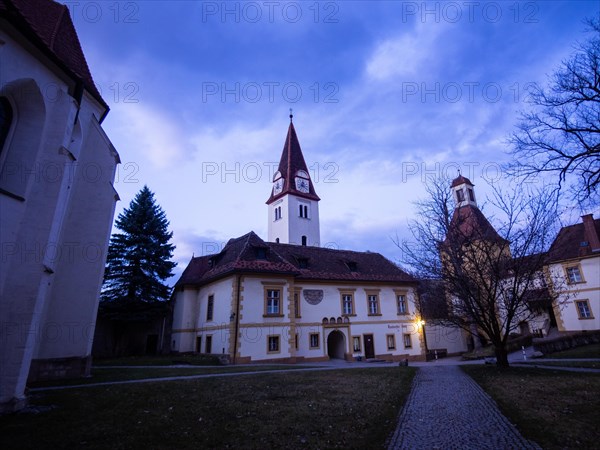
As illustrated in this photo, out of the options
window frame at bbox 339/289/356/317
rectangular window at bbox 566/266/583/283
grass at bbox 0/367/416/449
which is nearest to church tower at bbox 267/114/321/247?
window frame at bbox 339/289/356/317

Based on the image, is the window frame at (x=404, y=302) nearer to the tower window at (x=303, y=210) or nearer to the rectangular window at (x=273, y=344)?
the rectangular window at (x=273, y=344)

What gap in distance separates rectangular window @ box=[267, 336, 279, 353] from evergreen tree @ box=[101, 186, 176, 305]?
10.9 metres

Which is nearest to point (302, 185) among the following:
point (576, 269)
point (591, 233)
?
point (576, 269)

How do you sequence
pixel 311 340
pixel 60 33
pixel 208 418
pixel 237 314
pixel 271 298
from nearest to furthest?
pixel 208 418 < pixel 60 33 < pixel 237 314 < pixel 271 298 < pixel 311 340

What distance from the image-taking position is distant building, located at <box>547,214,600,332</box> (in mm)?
28814

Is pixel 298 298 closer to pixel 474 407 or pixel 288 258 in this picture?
pixel 288 258

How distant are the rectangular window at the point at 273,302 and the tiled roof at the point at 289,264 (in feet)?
4.36

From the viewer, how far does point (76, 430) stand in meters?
5.70

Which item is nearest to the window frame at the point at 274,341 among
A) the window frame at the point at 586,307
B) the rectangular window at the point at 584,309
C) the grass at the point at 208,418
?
the grass at the point at 208,418

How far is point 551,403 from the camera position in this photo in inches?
287

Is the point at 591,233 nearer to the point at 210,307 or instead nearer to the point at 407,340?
the point at 407,340

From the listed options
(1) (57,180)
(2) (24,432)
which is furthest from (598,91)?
(2) (24,432)

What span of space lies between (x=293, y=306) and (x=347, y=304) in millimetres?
5453

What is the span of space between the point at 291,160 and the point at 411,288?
27757 millimetres
